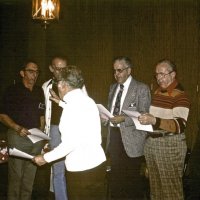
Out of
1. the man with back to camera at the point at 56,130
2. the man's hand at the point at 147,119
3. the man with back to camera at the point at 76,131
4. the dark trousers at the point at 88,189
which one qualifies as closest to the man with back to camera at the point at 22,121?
the man with back to camera at the point at 56,130

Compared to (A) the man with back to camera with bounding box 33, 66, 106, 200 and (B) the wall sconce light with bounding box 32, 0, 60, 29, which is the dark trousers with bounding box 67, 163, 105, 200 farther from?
(B) the wall sconce light with bounding box 32, 0, 60, 29

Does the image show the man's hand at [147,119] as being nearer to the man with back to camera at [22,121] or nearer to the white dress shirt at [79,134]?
the white dress shirt at [79,134]

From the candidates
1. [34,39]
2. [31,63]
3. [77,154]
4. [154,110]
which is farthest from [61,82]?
[34,39]

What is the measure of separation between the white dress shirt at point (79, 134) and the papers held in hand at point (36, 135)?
3.23 feet

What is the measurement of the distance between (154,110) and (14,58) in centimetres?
430

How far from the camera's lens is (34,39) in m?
7.75

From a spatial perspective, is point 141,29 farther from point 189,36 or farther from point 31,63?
point 31,63

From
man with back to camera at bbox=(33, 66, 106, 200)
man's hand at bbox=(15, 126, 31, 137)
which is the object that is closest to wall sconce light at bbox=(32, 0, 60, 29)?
man's hand at bbox=(15, 126, 31, 137)

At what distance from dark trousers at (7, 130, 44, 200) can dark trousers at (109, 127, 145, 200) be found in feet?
3.37

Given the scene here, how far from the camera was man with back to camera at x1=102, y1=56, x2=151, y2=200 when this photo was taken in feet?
15.8

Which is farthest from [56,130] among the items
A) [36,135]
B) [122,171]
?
[122,171]

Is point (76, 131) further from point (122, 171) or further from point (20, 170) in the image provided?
point (20, 170)

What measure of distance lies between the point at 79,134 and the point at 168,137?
116 cm

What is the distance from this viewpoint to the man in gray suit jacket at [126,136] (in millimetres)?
4812
